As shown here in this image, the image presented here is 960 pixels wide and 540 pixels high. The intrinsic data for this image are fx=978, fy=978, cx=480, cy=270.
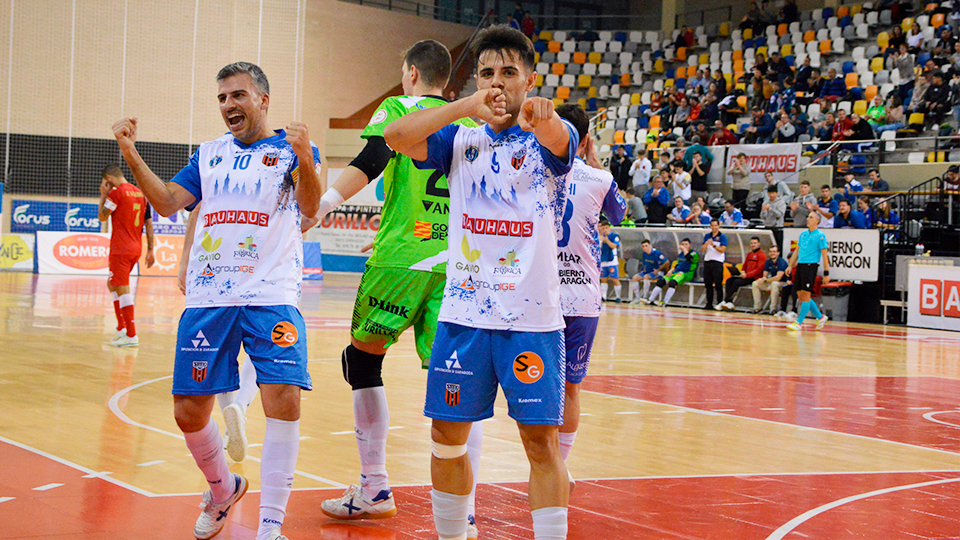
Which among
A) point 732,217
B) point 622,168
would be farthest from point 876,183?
point 622,168

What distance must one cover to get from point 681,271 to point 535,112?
1842cm

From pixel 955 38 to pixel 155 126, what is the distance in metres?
20.7

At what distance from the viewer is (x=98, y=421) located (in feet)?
20.5

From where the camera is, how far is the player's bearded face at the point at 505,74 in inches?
128

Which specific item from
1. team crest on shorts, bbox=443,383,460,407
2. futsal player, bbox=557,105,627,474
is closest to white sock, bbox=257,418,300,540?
team crest on shorts, bbox=443,383,460,407

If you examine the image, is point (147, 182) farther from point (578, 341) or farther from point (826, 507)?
point (826, 507)

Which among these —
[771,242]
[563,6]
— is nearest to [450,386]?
[771,242]

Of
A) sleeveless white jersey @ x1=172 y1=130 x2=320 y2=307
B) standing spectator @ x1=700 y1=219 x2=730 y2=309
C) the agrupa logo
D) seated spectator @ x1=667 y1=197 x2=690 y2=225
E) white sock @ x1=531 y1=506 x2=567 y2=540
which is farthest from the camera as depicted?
the agrupa logo

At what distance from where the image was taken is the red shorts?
35.0 ft

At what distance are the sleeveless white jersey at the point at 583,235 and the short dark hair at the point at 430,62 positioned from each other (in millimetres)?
898

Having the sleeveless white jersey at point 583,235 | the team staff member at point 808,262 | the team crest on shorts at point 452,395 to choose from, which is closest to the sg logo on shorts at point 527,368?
the team crest on shorts at point 452,395

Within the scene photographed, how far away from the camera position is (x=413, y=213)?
→ 14.0 ft

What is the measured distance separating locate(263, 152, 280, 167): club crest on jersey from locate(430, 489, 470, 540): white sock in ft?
4.93

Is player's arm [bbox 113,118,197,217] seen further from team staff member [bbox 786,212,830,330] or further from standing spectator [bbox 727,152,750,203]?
standing spectator [bbox 727,152,750,203]
